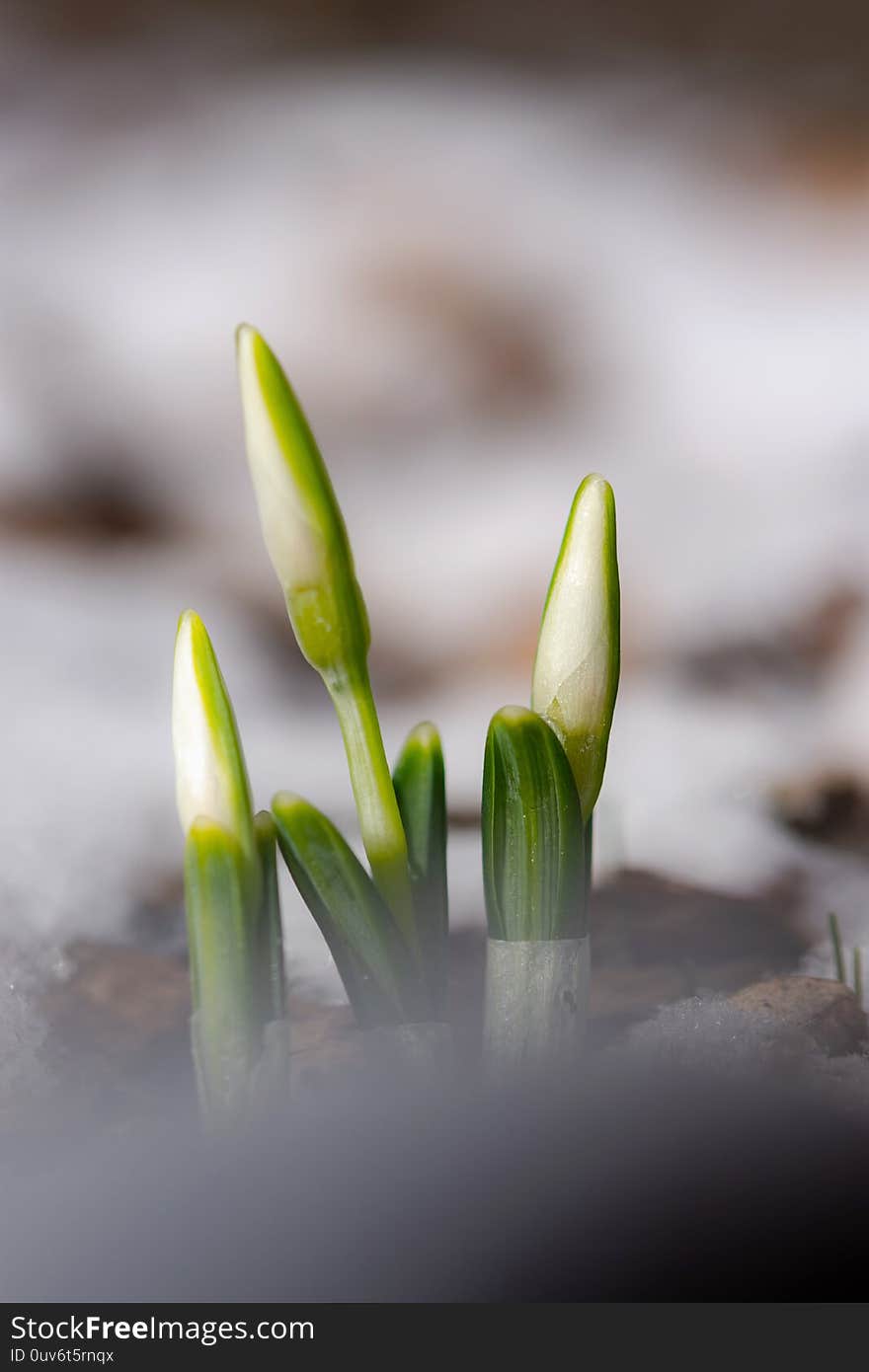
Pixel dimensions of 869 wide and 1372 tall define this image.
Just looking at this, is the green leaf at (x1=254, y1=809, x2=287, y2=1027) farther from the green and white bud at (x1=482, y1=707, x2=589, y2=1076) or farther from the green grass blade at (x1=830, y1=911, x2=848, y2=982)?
the green grass blade at (x1=830, y1=911, x2=848, y2=982)

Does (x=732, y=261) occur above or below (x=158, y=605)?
above

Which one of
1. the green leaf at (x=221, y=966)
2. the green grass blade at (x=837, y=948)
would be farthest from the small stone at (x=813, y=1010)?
the green leaf at (x=221, y=966)

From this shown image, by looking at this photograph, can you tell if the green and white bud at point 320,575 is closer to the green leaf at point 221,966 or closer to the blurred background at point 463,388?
the green leaf at point 221,966

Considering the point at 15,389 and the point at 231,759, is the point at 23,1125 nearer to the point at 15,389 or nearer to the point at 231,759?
the point at 231,759

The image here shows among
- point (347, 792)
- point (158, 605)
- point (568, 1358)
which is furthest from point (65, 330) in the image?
point (568, 1358)

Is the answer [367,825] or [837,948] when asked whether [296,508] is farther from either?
[837,948]
